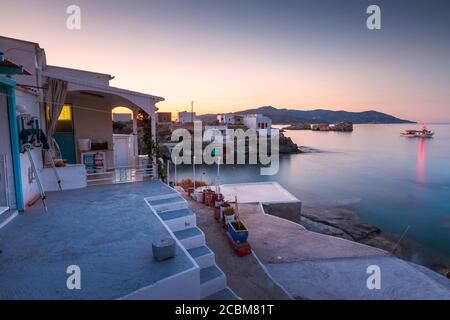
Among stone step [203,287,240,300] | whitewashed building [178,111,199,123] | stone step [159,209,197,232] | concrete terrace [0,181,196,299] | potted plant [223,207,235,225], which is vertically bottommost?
stone step [203,287,240,300]

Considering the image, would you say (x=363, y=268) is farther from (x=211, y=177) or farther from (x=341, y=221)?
(x=211, y=177)

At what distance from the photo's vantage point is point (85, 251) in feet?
14.3

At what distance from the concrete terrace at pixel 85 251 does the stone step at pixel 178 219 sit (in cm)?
38

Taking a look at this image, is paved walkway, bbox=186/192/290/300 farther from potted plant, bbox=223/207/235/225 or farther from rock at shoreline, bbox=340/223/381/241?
rock at shoreline, bbox=340/223/381/241

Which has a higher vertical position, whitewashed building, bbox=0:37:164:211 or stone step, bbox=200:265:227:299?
whitewashed building, bbox=0:37:164:211

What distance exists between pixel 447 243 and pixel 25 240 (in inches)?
877

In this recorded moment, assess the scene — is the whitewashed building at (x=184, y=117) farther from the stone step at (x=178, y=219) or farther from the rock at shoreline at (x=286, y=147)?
the stone step at (x=178, y=219)

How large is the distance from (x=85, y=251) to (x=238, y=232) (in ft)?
14.8

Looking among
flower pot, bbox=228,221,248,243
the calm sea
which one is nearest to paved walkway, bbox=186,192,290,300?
flower pot, bbox=228,221,248,243

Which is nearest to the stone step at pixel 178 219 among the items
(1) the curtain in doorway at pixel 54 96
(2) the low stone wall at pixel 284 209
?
(1) the curtain in doorway at pixel 54 96

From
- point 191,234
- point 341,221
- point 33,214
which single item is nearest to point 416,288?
point 191,234

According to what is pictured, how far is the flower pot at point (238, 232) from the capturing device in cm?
780

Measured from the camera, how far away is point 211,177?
40.5m

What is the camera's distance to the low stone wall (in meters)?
12.8
